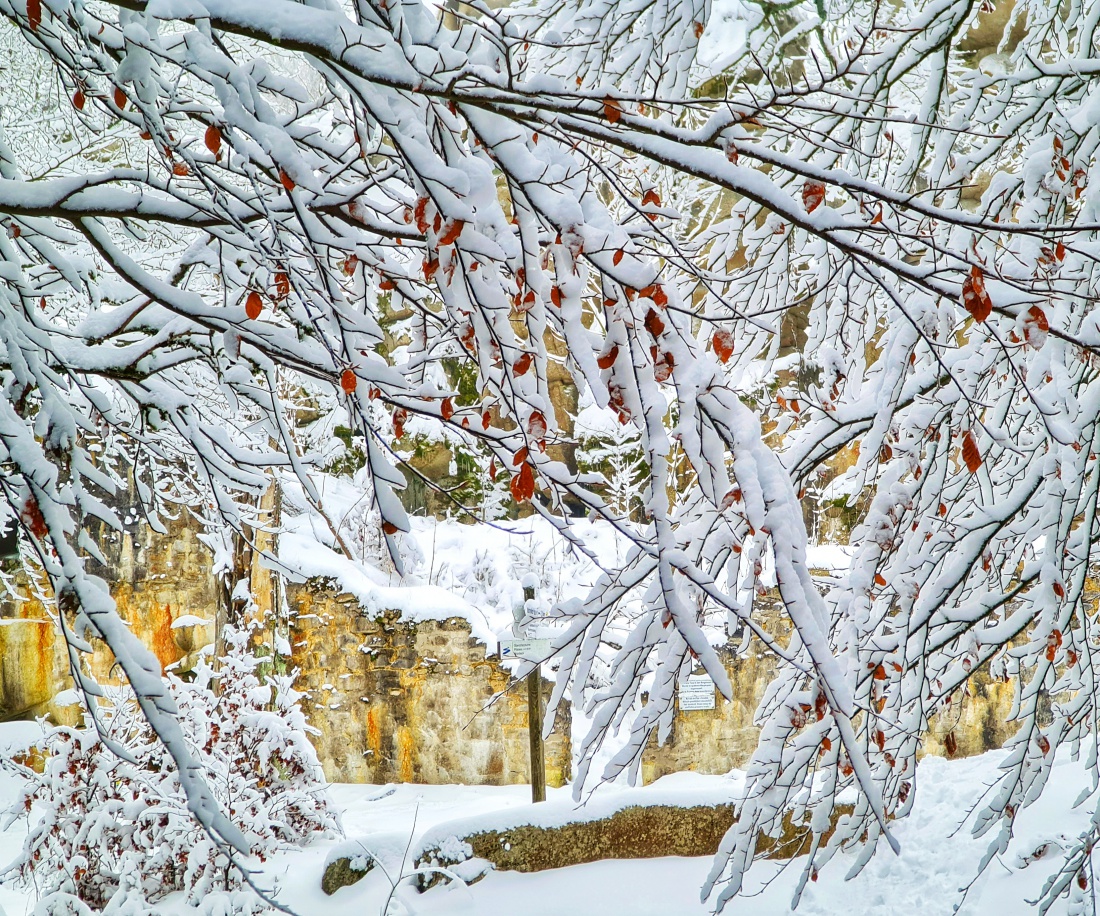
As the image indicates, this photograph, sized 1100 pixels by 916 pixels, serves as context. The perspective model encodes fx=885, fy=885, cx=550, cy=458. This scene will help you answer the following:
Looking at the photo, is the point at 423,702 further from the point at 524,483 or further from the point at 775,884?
the point at 524,483

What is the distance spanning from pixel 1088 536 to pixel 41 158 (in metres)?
5.63

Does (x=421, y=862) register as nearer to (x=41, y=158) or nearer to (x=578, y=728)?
(x=578, y=728)

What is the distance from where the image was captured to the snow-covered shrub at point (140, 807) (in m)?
4.43

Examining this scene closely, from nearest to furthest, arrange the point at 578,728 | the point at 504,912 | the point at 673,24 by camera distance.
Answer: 1. the point at 673,24
2. the point at 504,912
3. the point at 578,728

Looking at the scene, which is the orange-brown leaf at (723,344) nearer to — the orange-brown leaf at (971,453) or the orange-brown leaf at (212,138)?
the orange-brown leaf at (971,453)

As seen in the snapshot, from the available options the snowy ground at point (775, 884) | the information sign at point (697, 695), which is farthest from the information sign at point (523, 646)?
the information sign at point (697, 695)

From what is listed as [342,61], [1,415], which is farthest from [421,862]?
[342,61]

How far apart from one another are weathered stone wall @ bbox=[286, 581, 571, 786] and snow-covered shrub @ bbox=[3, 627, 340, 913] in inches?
102

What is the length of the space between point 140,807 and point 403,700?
3.68 m

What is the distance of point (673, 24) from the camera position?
10.2ft

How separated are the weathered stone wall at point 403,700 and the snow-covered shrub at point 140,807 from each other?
2598 millimetres

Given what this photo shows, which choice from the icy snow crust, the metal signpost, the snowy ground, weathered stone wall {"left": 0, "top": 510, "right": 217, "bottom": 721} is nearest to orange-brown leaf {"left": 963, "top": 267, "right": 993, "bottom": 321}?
the snowy ground

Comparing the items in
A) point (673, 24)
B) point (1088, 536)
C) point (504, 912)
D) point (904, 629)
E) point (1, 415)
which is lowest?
point (504, 912)

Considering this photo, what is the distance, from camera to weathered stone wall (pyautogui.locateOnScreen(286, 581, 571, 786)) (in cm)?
786
